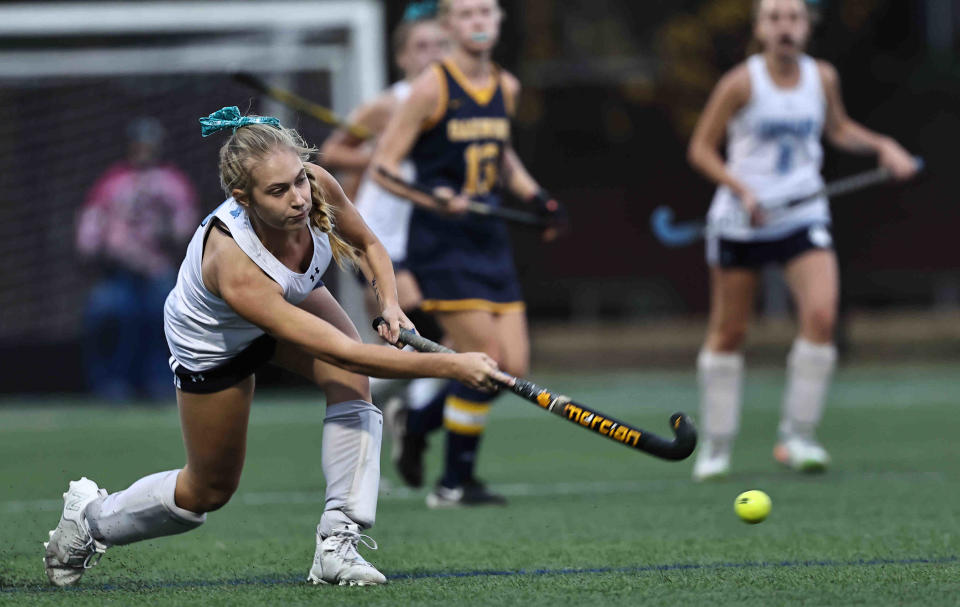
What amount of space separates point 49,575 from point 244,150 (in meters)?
1.30

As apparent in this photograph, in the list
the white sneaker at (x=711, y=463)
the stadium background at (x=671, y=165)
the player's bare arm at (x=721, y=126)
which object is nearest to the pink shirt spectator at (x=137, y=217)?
the stadium background at (x=671, y=165)

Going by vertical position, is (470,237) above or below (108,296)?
above

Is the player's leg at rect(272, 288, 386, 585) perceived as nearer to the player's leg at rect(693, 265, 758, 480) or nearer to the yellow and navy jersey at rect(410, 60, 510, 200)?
the yellow and navy jersey at rect(410, 60, 510, 200)

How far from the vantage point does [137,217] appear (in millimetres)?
11945

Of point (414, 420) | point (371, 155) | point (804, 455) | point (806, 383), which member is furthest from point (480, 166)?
point (804, 455)

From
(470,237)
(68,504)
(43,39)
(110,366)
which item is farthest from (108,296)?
(68,504)

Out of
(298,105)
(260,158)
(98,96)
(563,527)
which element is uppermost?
(260,158)

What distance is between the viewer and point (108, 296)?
12.1 m

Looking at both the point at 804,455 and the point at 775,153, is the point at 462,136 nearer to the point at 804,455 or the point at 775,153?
the point at 775,153

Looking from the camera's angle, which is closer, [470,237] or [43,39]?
[470,237]

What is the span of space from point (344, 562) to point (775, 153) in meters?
3.58

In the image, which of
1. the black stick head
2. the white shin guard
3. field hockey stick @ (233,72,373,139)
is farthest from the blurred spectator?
the black stick head

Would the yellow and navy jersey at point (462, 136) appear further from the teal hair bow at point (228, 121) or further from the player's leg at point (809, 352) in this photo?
the teal hair bow at point (228, 121)

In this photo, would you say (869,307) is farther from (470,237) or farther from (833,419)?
(470,237)
